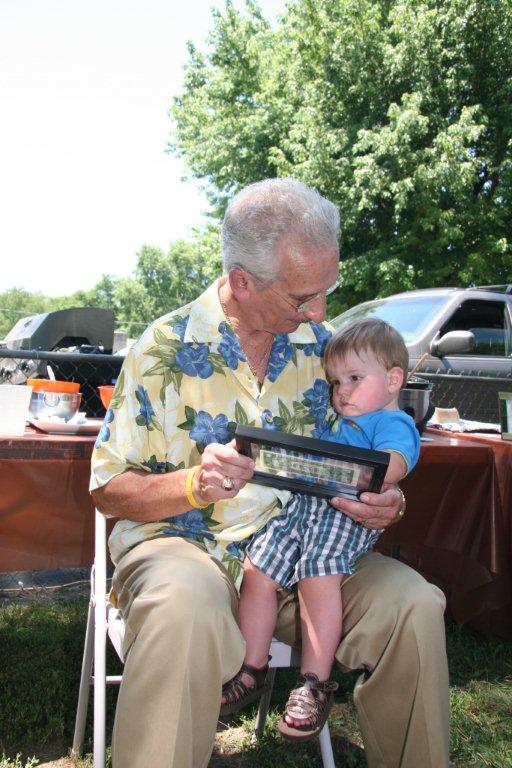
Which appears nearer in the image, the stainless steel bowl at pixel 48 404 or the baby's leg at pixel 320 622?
the baby's leg at pixel 320 622

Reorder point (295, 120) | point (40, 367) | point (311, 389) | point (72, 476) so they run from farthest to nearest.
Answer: point (295, 120)
point (40, 367)
point (72, 476)
point (311, 389)

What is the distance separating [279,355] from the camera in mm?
2041

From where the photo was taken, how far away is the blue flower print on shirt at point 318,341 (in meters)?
2.11

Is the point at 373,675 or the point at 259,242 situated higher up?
the point at 259,242

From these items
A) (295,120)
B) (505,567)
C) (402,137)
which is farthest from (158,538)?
(295,120)

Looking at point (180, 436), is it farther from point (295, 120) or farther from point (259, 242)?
point (295, 120)

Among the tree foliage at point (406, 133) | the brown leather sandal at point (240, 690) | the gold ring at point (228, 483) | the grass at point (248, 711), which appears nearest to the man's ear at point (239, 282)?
the gold ring at point (228, 483)

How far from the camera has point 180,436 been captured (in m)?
1.82

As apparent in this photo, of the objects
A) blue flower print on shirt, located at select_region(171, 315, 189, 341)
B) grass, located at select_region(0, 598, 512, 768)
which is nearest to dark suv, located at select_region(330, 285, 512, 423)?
grass, located at select_region(0, 598, 512, 768)

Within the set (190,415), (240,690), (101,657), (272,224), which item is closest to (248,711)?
(101,657)

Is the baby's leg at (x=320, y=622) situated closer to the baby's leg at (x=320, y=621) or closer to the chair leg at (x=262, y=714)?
the baby's leg at (x=320, y=621)

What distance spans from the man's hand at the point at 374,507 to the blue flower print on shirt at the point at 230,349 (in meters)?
0.47

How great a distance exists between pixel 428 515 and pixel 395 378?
35.7 inches

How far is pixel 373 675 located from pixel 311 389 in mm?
801
